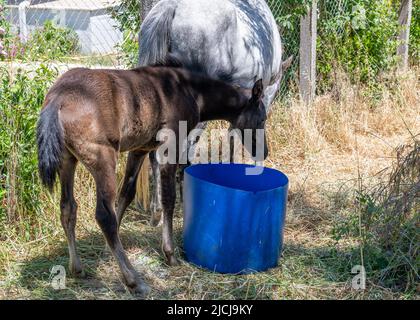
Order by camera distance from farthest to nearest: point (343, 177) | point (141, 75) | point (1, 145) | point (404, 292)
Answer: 1. point (343, 177)
2. point (1, 145)
3. point (141, 75)
4. point (404, 292)

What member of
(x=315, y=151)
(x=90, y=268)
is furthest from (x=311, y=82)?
(x=90, y=268)

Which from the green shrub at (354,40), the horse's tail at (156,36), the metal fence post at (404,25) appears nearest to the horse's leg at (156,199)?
the horse's tail at (156,36)

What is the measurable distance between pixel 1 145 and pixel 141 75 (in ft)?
3.84

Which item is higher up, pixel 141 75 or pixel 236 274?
pixel 141 75

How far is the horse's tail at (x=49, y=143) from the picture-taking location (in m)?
3.29

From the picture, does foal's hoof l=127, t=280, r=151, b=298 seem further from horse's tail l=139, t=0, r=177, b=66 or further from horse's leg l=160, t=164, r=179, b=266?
horse's tail l=139, t=0, r=177, b=66

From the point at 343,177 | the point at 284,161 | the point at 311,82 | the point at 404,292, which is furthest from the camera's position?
the point at 311,82

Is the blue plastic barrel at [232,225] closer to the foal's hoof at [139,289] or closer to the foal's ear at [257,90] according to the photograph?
the foal's hoof at [139,289]

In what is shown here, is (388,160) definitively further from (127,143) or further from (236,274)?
(127,143)

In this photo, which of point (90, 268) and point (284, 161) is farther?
Answer: point (284, 161)

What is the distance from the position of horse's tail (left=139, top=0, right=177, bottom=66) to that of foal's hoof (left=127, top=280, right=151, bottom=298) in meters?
1.71

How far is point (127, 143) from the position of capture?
3752mm

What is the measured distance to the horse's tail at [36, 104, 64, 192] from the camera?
10.8 ft

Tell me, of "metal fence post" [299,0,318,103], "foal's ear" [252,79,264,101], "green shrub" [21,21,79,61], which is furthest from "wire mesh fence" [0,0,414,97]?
"foal's ear" [252,79,264,101]
